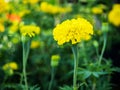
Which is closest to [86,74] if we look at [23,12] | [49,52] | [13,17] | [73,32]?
[73,32]

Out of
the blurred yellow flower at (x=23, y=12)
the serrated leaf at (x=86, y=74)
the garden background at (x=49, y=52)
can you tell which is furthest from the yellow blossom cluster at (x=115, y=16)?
the serrated leaf at (x=86, y=74)

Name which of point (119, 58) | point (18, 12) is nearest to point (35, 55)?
point (18, 12)

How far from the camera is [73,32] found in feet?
4.05

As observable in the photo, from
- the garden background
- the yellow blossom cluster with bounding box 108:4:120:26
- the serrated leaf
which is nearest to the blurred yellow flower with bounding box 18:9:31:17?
the garden background

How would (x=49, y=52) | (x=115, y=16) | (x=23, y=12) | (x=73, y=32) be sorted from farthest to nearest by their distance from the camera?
(x=115, y=16) → (x=23, y=12) → (x=49, y=52) → (x=73, y=32)

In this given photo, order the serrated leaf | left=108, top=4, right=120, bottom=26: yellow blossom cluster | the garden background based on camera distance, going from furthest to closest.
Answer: left=108, top=4, right=120, bottom=26: yellow blossom cluster, the garden background, the serrated leaf

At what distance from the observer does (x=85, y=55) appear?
1.91 m

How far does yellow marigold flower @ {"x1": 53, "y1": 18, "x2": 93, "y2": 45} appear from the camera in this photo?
1.22 m

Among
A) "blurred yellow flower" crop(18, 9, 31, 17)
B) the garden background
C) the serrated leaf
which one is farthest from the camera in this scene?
"blurred yellow flower" crop(18, 9, 31, 17)

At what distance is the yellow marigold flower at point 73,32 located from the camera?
1.22m

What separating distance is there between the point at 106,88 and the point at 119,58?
38.0 inches

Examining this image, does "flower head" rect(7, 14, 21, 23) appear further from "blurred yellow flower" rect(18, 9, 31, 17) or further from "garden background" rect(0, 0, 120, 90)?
"blurred yellow flower" rect(18, 9, 31, 17)

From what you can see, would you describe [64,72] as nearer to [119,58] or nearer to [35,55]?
[35,55]

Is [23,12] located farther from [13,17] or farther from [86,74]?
[86,74]
